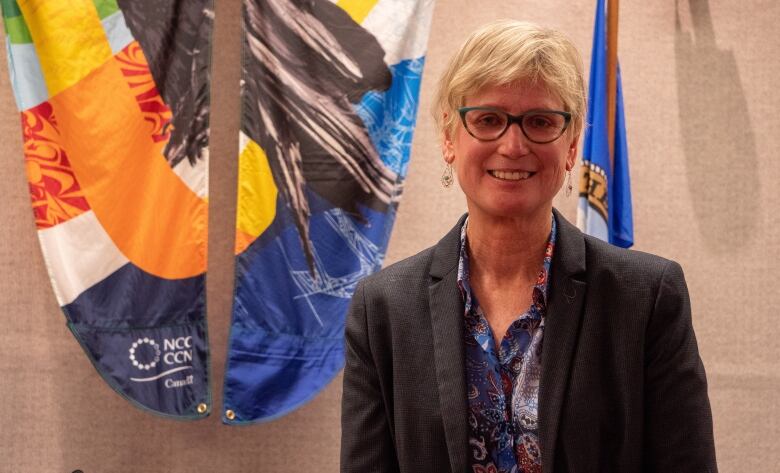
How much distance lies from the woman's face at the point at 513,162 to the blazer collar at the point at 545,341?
3.8 inches

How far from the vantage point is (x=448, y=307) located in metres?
1.33

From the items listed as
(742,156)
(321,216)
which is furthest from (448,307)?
(742,156)

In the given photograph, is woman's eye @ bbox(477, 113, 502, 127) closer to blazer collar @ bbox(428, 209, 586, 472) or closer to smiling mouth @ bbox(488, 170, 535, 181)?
smiling mouth @ bbox(488, 170, 535, 181)

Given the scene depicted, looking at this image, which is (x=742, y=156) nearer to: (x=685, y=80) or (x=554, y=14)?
(x=685, y=80)

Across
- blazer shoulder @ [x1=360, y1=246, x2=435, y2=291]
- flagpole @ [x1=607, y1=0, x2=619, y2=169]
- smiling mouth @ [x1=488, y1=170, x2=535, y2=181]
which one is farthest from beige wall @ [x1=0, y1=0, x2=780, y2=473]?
smiling mouth @ [x1=488, y1=170, x2=535, y2=181]

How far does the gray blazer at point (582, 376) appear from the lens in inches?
48.2

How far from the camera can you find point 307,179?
272 cm

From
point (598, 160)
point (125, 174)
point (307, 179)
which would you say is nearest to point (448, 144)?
point (307, 179)

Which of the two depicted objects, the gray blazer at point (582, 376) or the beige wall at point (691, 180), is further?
the beige wall at point (691, 180)

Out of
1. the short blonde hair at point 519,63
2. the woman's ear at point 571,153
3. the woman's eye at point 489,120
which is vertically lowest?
the woman's ear at point 571,153

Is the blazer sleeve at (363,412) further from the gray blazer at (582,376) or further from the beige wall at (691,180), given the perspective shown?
the beige wall at (691,180)

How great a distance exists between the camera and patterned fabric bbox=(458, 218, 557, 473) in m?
1.25

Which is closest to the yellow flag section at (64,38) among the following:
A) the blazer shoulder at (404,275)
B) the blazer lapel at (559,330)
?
the blazer shoulder at (404,275)

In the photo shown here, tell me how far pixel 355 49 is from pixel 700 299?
5.45ft
